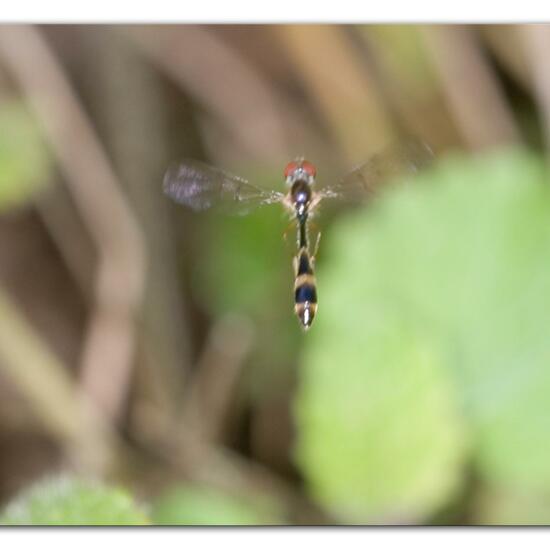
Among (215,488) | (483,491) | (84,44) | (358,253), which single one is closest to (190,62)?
(84,44)

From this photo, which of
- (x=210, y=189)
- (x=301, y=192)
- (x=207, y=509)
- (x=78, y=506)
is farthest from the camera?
(x=207, y=509)

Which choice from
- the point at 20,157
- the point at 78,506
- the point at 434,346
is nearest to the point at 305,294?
the point at 78,506

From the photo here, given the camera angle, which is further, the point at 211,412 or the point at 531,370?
the point at 211,412

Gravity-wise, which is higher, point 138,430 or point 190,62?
point 190,62

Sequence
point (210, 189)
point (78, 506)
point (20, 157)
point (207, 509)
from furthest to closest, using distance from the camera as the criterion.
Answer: point (20, 157), point (207, 509), point (210, 189), point (78, 506)

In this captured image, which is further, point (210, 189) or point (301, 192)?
point (301, 192)

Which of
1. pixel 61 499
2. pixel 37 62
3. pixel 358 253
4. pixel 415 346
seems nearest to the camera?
pixel 61 499

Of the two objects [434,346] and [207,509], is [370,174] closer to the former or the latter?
[434,346]

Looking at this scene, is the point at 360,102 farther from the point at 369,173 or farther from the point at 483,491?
the point at 483,491
